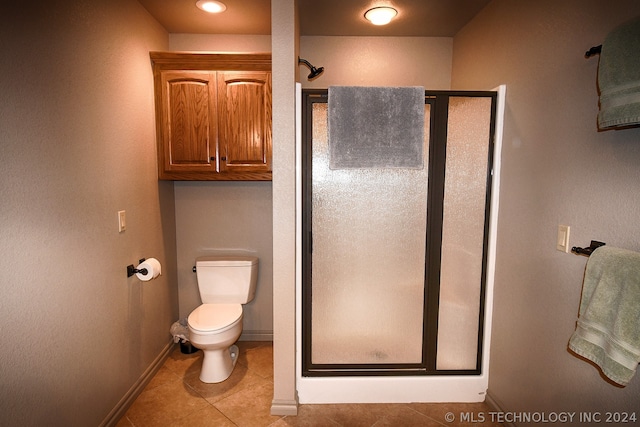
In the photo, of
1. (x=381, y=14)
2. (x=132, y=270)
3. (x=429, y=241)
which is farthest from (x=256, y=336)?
(x=381, y=14)

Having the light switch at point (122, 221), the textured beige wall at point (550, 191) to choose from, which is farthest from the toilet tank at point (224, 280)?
the textured beige wall at point (550, 191)

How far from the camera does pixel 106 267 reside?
1.71 m

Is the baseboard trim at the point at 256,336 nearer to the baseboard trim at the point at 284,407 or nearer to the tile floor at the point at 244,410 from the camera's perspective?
the tile floor at the point at 244,410

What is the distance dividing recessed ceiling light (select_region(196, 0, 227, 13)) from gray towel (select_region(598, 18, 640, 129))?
2050 millimetres

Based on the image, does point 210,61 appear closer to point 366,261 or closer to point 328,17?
point 328,17

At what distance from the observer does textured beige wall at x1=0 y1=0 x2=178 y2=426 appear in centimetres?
118

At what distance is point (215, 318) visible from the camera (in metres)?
2.15

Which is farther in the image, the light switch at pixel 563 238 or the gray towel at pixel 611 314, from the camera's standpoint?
the light switch at pixel 563 238

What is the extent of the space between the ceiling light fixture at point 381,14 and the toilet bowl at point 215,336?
2280 millimetres

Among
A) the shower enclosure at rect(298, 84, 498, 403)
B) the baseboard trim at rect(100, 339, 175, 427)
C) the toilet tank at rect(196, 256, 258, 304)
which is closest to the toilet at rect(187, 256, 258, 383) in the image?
the toilet tank at rect(196, 256, 258, 304)

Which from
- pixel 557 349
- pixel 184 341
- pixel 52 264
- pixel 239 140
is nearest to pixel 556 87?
pixel 557 349

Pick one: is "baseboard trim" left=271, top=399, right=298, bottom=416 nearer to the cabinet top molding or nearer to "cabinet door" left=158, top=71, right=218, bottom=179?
"cabinet door" left=158, top=71, right=218, bottom=179

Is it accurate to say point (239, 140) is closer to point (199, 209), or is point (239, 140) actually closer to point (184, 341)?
point (199, 209)

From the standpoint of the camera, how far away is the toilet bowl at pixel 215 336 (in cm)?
202
